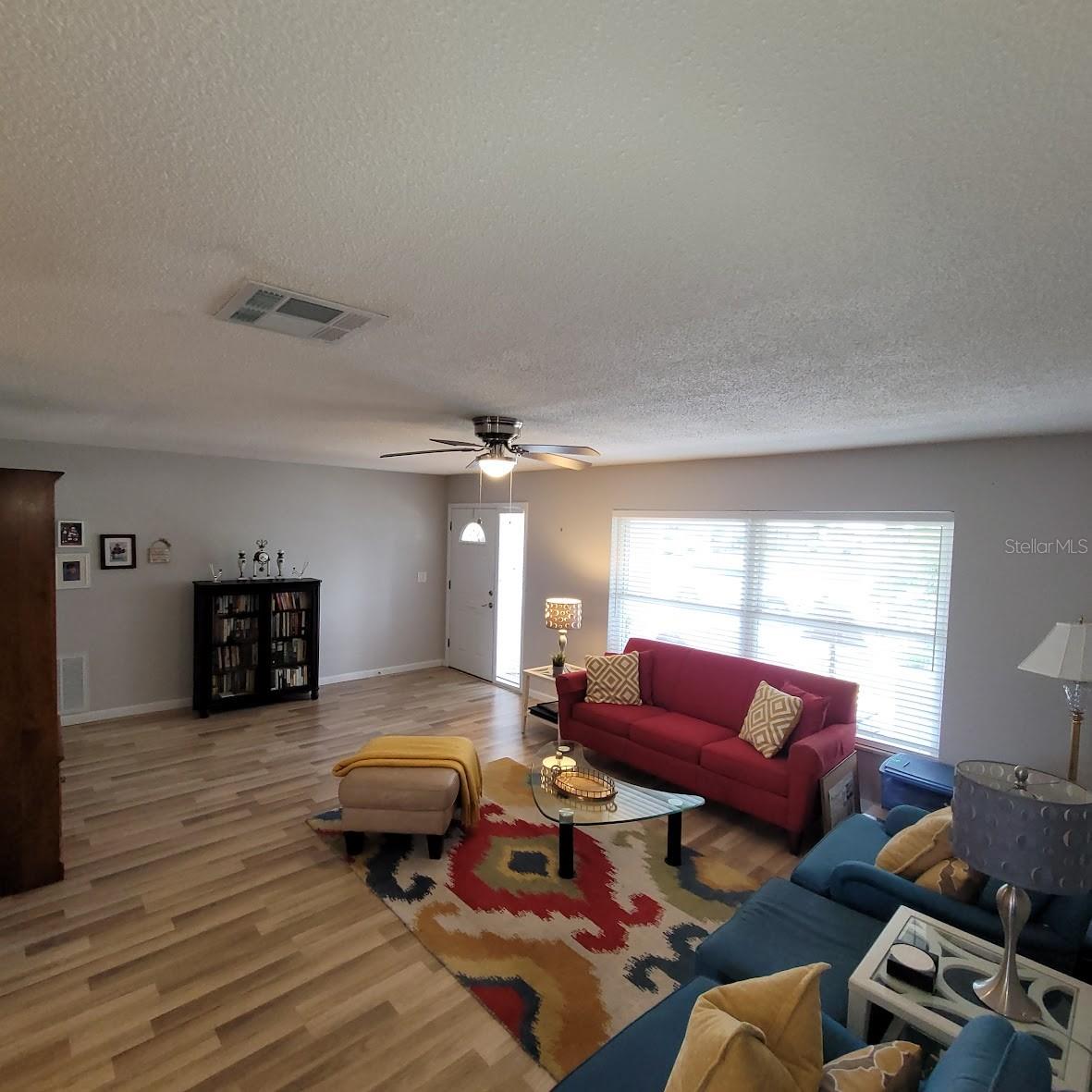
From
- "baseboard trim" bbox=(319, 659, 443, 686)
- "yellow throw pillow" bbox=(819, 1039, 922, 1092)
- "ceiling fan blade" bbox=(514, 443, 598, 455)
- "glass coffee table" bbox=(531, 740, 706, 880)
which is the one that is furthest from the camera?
"baseboard trim" bbox=(319, 659, 443, 686)

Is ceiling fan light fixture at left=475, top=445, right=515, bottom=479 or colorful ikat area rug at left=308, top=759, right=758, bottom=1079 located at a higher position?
ceiling fan light fixture at left=475, top=445, right=515, bottom=479

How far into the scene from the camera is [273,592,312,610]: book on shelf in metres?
5.94

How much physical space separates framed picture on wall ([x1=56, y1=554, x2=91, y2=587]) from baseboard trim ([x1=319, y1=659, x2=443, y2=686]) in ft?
7.81

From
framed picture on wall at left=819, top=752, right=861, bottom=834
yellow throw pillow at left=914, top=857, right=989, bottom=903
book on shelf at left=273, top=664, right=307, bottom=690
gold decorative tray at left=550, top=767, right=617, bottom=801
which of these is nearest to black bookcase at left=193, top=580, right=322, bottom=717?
book on shelf at left=273, top=664, right=307, bottom=690

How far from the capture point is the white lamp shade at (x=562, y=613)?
17.2ft

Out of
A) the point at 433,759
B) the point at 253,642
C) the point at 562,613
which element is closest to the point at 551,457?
the point at 433,759

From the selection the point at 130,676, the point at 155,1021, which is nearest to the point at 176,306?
the point at 155,1021

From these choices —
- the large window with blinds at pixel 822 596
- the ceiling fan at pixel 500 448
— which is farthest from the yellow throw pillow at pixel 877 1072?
the large window with blinds at pixel 822 596

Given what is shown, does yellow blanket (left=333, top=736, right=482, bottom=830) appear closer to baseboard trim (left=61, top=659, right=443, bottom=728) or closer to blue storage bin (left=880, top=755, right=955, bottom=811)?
blue storage bin (left=880, top=755, right=955, bottom=811)

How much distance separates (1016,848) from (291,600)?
582 centimetres

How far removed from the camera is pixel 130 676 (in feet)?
17.9

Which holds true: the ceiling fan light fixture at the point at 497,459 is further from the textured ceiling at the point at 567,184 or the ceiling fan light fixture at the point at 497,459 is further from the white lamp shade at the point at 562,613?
the white lamp shade at the point at 562,613

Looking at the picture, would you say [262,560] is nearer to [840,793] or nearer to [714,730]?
[714,730]

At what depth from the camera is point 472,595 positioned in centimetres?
721
